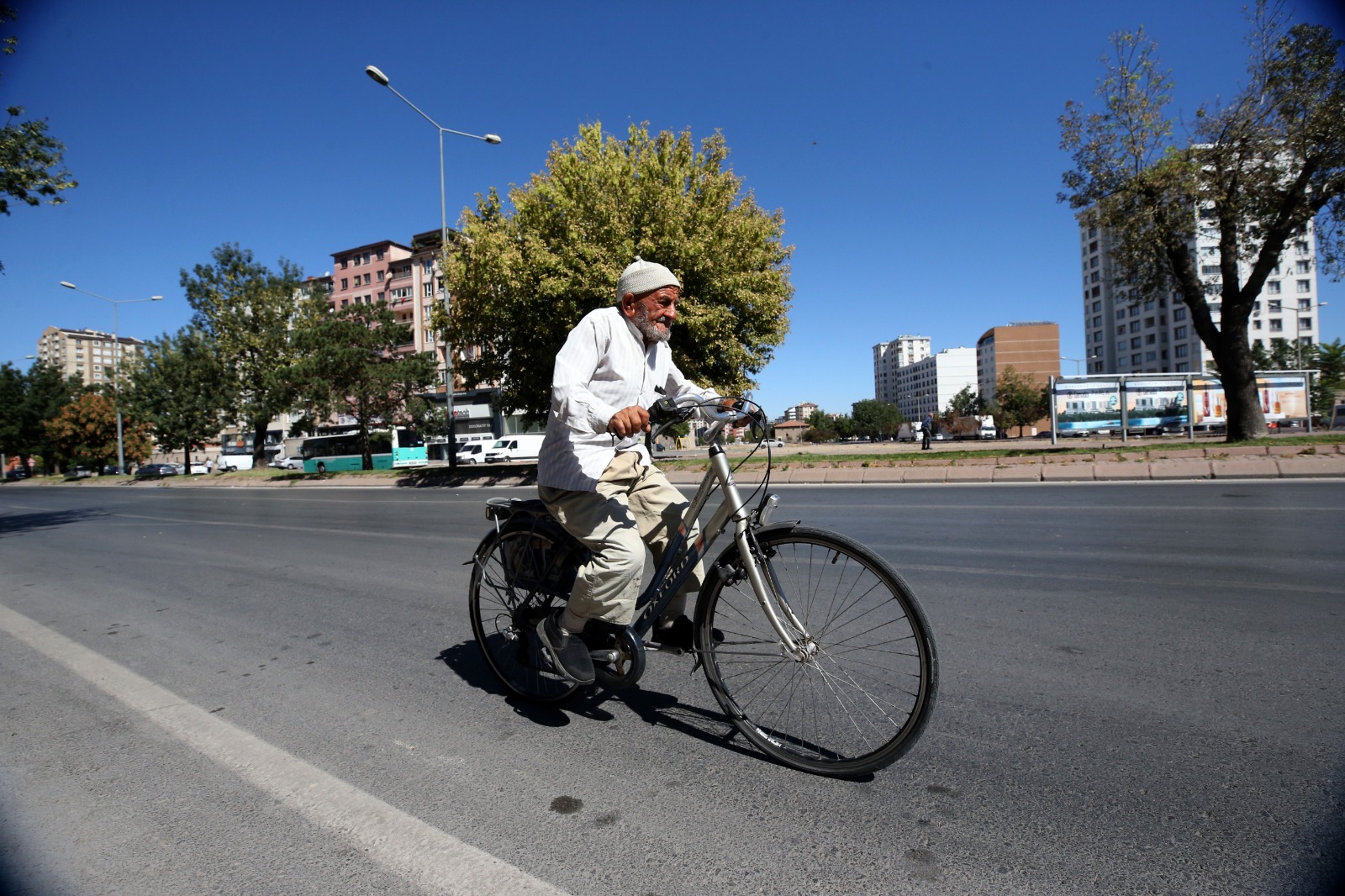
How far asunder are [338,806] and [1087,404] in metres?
28.9

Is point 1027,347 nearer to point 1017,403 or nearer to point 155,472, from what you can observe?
point 1017,403

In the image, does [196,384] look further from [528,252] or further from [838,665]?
[838,665]

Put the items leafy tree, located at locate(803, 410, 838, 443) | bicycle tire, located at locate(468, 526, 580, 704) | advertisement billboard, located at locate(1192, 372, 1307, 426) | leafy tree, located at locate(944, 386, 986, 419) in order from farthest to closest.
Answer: leafy tree, located at locate(944, 386, 986, 419) < leafy tree, located at locate(803, 410, 838, 443) < advertisement billboard, located at locate(1192, 372, 1307, 426) < bicycle tire, located at locate(468, 526, 580, 704)

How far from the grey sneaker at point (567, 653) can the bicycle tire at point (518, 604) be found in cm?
9

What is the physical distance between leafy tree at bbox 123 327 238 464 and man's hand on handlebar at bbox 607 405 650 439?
1767 inches

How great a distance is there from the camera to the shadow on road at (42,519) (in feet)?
43.3

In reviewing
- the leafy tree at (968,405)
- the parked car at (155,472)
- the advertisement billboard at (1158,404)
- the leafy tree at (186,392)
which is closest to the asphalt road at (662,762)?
the advertisement billboard at (1158,404)

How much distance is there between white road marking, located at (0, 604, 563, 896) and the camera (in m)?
1.89

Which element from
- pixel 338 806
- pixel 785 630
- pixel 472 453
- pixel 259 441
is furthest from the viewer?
pixel 472 453

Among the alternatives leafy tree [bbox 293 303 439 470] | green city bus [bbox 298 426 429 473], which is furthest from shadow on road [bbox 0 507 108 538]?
green city bus [bbox 298 426 429 473]

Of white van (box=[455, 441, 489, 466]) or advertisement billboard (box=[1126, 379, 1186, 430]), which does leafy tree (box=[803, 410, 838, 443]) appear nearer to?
white van (box=[455, 441, 489, 466])

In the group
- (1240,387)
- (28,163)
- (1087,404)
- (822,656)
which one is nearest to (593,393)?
(822,656)

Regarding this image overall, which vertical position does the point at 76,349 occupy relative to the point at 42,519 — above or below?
above

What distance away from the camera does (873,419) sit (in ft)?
463
